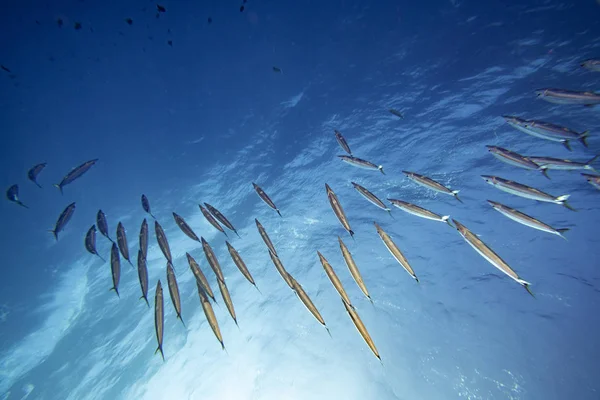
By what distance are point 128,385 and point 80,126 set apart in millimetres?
17480

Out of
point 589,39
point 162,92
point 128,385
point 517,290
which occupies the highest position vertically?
point 162,92

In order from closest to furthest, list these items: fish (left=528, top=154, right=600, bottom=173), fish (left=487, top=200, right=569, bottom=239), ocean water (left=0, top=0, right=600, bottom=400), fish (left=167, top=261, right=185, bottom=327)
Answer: fish (left=167, top=261, right=185, bottom=327) < fish (left=487, top=200, right=569, bottom=239) < fish (left=528, top=154, right=600, bottom=173) < ocean water (left=0, top=0, right=600, bottom=400)

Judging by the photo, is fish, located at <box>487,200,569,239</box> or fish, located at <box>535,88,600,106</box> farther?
fish, located at <box>535,88,600,106</box>

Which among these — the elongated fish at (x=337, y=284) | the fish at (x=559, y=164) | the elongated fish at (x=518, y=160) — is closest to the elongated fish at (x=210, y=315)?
the elongated fish at (x=337, y=284)

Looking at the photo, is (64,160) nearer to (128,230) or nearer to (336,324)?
(128,230)

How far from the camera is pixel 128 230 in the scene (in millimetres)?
19203

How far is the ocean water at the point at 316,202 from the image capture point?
1039cm

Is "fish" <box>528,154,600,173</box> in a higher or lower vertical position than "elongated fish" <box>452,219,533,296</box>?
lower

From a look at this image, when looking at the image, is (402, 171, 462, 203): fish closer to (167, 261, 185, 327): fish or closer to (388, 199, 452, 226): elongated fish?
(388, 199, 452, 226): elongated fish

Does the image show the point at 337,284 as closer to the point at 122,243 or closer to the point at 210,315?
the point at 210,315

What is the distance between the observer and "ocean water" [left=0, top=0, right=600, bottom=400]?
1039cm

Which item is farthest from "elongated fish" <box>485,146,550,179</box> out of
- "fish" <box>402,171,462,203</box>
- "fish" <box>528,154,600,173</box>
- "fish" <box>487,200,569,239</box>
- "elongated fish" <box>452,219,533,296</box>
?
"elongated fish" <box>452,219,533,296</box>

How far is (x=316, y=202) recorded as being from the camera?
16766 millimetres

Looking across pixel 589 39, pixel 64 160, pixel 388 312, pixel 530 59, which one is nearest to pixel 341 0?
pixel 530 59
